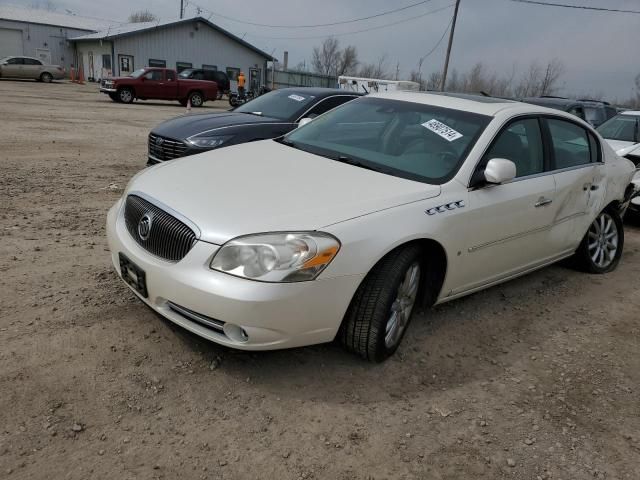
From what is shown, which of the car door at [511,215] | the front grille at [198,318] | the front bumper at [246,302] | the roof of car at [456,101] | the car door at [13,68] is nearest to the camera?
the front bumper at [246,302]

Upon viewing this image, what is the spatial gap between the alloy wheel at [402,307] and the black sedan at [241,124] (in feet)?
12.8

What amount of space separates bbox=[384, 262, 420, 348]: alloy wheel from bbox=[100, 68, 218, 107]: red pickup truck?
21.6 m

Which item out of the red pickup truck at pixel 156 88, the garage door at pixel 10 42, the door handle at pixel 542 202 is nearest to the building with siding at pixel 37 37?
the garage door at pixel 10 42

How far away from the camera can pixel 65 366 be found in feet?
9.54

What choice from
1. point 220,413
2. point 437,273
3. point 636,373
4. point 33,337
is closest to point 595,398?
point 636,373

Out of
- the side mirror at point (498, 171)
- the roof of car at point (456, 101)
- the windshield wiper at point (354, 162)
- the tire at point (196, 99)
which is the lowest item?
the tire at point (196, 99)

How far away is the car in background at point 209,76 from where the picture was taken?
2828cm

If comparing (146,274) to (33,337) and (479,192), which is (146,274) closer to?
(33,337)

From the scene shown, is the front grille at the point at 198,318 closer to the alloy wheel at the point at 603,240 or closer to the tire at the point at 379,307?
the tire at the point at 379,307

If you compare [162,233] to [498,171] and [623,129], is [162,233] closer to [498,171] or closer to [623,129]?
[498,171]

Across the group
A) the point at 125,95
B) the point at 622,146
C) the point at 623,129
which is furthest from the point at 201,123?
the point at 125,95

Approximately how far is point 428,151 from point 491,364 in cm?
A: 149

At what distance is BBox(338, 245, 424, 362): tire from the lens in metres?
2.93

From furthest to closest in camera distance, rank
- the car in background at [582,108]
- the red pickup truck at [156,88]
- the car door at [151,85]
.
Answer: the car door at [151,85]
the red pickup truck at [156,88]
the car in background at [582,108]
